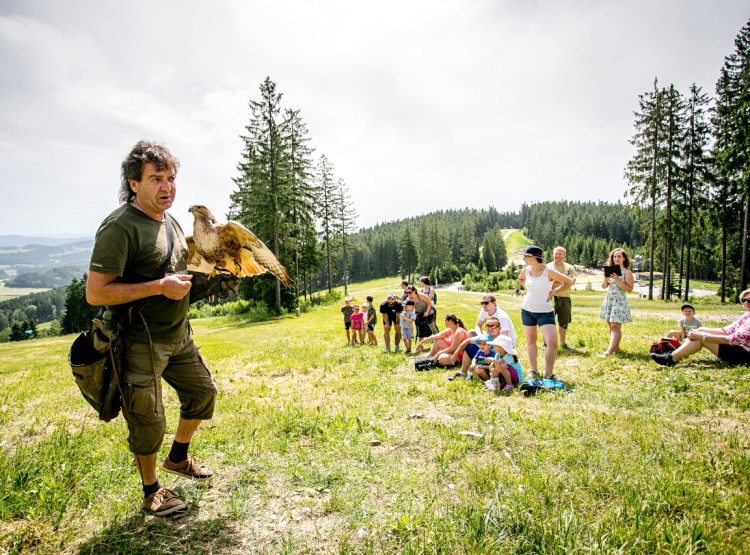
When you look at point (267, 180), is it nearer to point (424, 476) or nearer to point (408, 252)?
point (424, 476)

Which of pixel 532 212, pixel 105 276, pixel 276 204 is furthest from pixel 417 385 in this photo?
pixel 532 212

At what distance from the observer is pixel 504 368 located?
619 cm

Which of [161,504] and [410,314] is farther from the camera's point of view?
[410,314]

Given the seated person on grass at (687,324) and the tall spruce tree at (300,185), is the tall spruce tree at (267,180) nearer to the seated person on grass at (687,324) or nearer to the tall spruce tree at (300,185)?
the tall spruce tree at (300,185)

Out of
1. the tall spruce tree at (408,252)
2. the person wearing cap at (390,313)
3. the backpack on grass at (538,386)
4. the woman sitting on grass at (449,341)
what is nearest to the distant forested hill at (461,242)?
the tall spruce tree at (408,252)

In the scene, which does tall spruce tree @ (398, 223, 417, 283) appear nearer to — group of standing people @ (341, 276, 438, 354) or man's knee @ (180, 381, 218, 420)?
group of standing people @ (341, 276, 438, 354)

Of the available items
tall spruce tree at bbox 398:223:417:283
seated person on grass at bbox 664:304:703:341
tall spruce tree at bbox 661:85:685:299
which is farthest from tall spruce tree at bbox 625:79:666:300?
tall spruce tree at bbox 398:223:417:283

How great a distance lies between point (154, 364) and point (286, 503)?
5.24 ft

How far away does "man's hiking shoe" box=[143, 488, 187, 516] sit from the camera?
2891 millimetres

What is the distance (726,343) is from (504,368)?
13.2ft

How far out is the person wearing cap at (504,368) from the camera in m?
6.19

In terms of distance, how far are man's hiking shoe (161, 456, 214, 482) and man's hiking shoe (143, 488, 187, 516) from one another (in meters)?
0.31

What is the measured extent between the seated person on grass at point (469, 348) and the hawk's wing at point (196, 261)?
509 centimetres

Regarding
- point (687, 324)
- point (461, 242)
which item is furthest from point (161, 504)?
point (461, 242)
